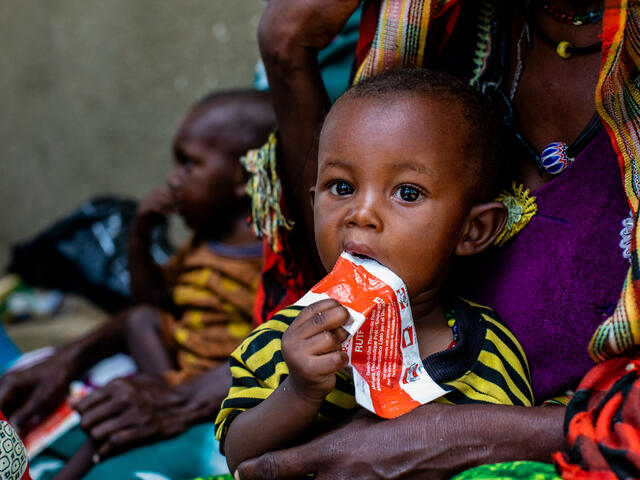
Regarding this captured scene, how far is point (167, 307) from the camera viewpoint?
9.50 feet

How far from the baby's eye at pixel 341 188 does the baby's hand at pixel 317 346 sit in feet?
0.99

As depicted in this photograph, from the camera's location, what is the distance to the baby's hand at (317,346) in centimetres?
125

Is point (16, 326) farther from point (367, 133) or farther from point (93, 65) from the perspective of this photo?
point (367, 133)

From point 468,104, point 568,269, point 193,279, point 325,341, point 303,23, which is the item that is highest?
point 303,23

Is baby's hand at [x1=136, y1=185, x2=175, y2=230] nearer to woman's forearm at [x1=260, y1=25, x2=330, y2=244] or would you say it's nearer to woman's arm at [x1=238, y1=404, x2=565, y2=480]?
woman's forearm at [x1=260, y1=25, x2=330, y2=244]

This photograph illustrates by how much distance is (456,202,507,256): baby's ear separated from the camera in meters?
1.57

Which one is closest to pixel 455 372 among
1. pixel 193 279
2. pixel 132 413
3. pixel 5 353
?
pixel 132 413

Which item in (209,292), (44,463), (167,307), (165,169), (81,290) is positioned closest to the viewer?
(44,463)

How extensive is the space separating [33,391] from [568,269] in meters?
1.87

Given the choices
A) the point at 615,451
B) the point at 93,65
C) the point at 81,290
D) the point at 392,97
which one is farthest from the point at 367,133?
the point at 93,65

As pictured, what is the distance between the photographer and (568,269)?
4.89ft

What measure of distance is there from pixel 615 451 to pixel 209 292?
180 cm

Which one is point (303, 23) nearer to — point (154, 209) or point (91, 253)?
point (154, 209)

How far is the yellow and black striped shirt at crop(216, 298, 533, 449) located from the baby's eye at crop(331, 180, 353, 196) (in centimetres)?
33
